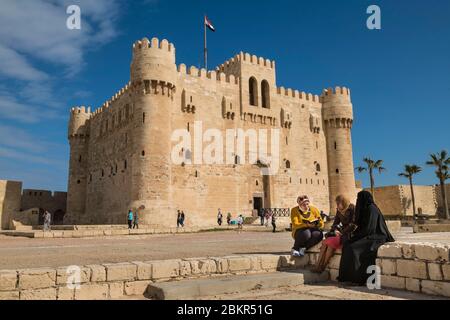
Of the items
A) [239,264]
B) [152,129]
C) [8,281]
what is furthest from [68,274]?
[152,129]

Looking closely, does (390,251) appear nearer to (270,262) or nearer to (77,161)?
(270,262)

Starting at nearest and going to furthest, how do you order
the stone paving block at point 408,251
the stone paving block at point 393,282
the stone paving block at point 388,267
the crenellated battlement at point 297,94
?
the stone paving block at point 408,251 < the stone paving block at point 393,282 < the stone paving block at point 388,267 < the crenellated battlement at point 297,94

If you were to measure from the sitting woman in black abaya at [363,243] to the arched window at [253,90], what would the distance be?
2454cm

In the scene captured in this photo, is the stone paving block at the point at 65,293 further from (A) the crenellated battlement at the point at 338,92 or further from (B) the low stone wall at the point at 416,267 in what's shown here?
(A) the crenellated battlement at the point at 338,92

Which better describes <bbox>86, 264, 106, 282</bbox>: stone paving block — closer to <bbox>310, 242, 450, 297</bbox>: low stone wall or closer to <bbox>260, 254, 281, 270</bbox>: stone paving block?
<bbox>260, 254, 281, 270</bbox>: stone paving block

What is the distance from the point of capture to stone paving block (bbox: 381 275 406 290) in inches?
190

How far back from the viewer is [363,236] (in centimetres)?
528

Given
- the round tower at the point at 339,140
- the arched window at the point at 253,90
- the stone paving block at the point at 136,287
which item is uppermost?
the arched window at the point at 253,90

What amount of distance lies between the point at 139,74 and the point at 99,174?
10.6 metres

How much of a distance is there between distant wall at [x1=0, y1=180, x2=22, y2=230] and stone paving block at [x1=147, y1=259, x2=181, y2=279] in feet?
102

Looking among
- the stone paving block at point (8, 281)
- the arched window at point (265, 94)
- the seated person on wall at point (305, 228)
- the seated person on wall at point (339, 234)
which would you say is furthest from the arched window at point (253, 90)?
the stone paving block at point (8, 281)

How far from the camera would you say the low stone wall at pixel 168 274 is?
4.25 metres
